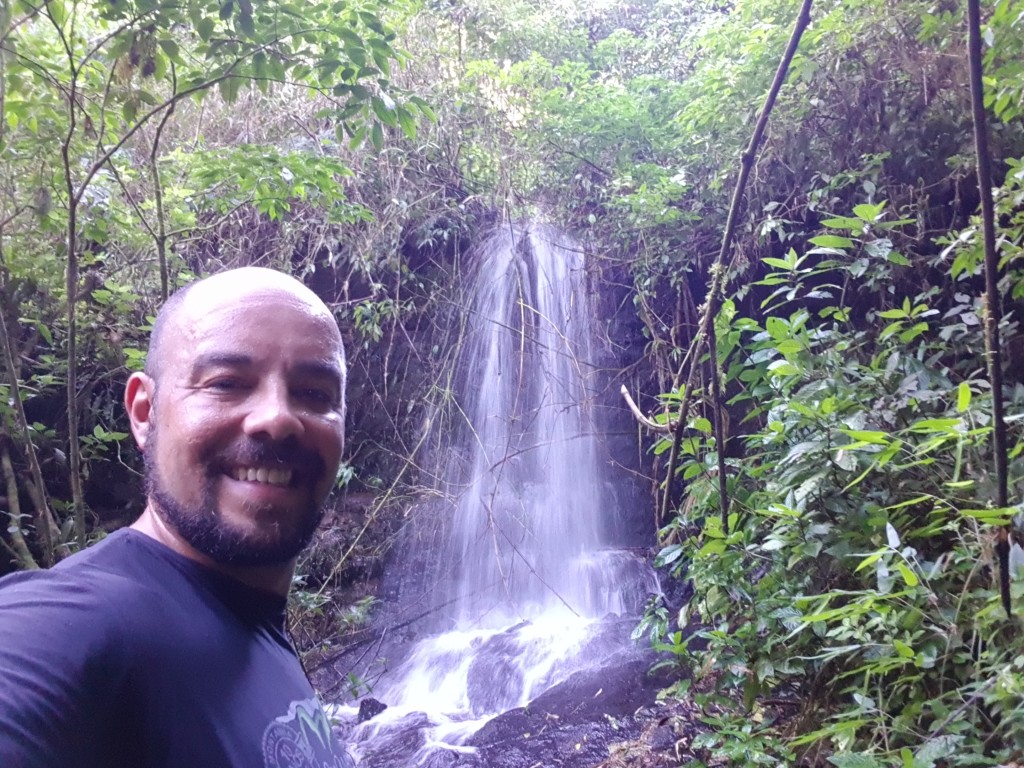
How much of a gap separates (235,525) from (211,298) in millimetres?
394

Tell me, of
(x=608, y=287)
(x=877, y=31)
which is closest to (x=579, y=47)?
(x=608, y=287)

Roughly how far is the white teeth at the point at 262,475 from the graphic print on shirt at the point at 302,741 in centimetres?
34

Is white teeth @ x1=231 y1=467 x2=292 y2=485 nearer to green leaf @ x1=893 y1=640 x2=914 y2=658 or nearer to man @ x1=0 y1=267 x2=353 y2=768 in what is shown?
man @ x1=0 y1=267 x2=353 y2=768

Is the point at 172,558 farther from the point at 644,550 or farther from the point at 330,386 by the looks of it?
the point at 644,550

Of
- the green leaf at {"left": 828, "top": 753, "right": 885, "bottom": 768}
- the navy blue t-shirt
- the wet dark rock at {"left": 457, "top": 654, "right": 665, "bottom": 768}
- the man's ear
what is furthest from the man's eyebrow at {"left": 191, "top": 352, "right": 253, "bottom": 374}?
the wet dark rock at {"left": 457, "top": 654, "right": 665, "bottom": 768}

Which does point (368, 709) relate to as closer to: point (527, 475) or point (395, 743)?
point (395, 743)

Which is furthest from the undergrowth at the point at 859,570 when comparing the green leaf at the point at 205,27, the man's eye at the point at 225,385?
the green leaf at the point at 205,27

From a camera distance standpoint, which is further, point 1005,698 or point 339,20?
point 339,20

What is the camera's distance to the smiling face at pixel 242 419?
107 centimetres

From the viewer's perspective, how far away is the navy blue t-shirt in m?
0.71

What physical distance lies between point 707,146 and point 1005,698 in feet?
14.9

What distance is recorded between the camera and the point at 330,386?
1221mm

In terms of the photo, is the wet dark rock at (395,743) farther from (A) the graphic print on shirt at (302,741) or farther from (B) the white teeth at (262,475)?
(B) the white teeth at (262,475)

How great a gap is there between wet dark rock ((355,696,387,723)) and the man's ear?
14.0ft
